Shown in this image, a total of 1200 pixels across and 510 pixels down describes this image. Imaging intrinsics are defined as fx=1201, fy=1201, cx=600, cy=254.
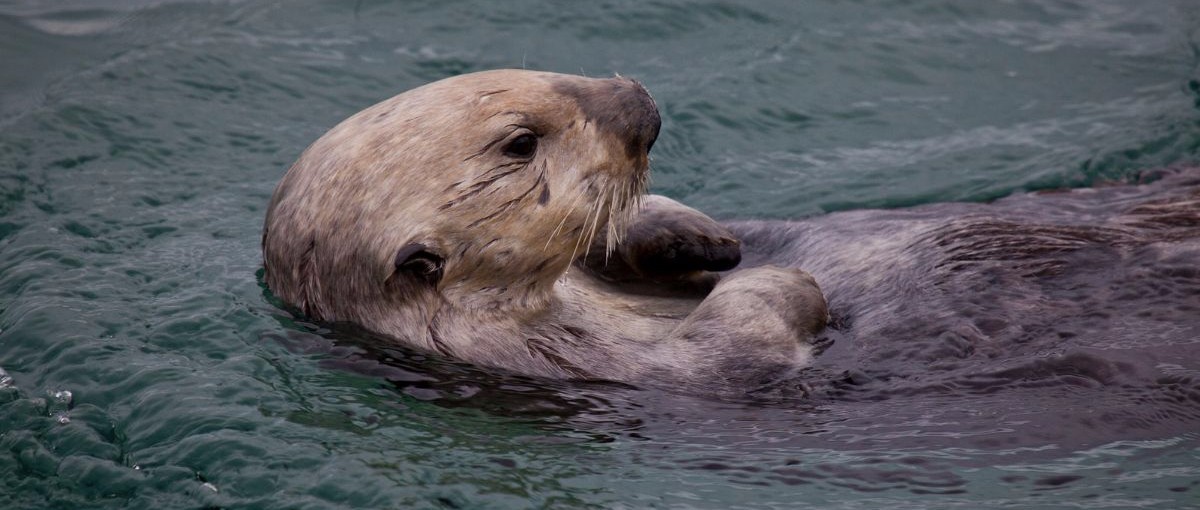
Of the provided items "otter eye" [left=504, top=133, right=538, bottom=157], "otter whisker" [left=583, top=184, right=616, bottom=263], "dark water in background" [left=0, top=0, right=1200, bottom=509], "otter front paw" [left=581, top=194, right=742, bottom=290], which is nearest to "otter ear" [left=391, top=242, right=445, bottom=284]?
"dark water in background" [left=0, top=0, right=1200, bottom=509]

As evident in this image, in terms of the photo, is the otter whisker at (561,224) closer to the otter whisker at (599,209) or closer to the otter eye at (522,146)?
the otter whisker at (599,209)

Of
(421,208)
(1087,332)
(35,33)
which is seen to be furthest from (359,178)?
(35,33)

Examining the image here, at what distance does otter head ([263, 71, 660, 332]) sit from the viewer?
411 centimetres

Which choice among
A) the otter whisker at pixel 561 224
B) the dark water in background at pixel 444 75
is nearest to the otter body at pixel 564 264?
the otter whisker at pixel 561 224

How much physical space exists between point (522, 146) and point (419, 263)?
0.55 m

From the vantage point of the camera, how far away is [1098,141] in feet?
23.4

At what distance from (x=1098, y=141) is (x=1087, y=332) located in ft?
11.2

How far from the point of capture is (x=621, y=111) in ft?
14.3

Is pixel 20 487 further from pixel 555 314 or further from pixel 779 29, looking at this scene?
pixel 779 29

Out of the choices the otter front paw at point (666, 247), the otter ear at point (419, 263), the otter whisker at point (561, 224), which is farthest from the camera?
the otter front paw at point (666, 247)

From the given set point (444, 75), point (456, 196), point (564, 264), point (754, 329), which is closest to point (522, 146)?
point (456, 196)

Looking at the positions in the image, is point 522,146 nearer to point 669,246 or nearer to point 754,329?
point 669,246

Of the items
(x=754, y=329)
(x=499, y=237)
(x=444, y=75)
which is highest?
(x=444, y=75)

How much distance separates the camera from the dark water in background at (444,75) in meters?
3.70
